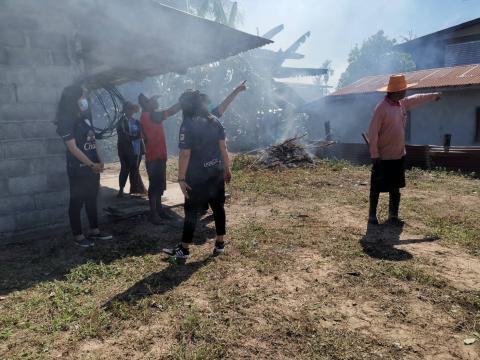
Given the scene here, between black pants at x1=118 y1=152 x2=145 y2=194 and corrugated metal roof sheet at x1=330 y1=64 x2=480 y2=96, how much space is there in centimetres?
818

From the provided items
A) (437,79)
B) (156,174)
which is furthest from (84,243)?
(437,79)

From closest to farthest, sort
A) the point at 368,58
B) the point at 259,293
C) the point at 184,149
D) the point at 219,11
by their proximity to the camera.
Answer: the point at 259,293 < the point at 184,149 < the point at 219,11 < the point at 368,58

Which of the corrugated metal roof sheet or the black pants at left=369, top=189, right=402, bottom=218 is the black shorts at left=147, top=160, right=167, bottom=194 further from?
the corrugated metal roof sheet

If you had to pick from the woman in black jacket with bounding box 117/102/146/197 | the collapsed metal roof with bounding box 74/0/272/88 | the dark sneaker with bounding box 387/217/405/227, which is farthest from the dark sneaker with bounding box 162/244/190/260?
the collapsed metal roof with bounding box 74/0/272/88

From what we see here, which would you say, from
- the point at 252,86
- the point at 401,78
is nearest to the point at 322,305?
the point at 401,78

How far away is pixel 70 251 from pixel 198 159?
6.49ft

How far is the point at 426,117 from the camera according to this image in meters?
13.6

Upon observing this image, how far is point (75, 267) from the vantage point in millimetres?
3873

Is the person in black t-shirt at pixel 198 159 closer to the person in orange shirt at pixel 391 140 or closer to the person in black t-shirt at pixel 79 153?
the person in black t-shirt at pixel 79 153

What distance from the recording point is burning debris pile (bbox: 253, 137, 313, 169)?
10534mm

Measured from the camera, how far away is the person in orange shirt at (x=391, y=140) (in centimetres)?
474

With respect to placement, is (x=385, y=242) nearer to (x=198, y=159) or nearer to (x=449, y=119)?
(x=198, y=159)

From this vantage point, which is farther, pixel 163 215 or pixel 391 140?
pixel 163 215

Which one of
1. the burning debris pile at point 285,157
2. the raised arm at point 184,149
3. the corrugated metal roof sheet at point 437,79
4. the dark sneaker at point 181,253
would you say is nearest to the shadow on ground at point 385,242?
the dark sneaker at point 181,253
